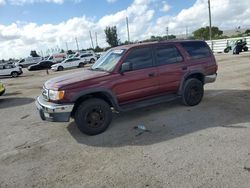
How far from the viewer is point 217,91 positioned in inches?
346

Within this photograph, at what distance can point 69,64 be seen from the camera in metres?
32.0

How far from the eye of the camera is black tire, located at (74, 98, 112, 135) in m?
5.38

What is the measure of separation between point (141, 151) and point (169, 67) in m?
2.71

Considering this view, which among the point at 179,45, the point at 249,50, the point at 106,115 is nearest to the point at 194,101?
the point at 179,45

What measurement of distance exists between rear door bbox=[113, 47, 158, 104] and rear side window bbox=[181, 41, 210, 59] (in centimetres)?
124

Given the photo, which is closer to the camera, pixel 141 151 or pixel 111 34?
pixel 141 151

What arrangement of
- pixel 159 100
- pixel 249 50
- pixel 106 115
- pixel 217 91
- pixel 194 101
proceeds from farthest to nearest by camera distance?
pixel 249 50 < pixel 217 91 < pixel 194 101 < pixel 159 100 < pixel 106 115

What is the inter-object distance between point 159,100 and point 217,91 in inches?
129

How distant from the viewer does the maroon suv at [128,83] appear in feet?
17.5

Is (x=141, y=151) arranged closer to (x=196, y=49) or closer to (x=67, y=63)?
(x=196, y=49)

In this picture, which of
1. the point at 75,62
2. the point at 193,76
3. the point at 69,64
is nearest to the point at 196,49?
the point at 193,76

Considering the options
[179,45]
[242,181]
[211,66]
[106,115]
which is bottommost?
[242,181]

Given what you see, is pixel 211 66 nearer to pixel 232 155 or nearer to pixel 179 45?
pixel 179 45

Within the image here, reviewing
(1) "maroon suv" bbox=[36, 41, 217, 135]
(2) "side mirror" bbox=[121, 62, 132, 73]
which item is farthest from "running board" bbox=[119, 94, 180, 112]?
(2) "side mirror" bbox=[121, 62, 132, 73]
